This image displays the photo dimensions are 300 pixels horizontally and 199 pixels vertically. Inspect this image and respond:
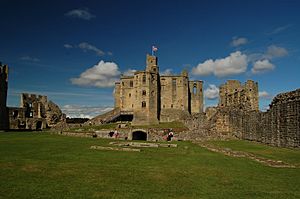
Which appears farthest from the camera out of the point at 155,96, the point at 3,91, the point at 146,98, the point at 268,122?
the point at 155,96

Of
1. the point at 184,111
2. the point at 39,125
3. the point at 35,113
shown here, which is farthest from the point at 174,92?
the point at 35,113

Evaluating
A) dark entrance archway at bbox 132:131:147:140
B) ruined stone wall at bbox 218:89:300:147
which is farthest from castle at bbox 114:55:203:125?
ruined stone wall at bbox 218:89:300:147

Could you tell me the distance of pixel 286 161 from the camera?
14.1 m

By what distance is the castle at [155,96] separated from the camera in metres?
58.3

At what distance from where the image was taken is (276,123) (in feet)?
75.5

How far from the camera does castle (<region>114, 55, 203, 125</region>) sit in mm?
58281

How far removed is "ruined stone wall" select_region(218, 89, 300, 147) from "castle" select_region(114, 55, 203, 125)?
92.0 feet

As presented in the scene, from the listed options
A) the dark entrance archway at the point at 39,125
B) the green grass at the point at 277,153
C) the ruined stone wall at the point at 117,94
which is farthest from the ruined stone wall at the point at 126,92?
the green grass at the point at 277,153

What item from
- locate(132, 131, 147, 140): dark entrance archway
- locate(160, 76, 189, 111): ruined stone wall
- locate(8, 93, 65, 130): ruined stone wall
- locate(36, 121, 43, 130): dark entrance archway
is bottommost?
locate(132, 131, 147, 140): dark entrance archway

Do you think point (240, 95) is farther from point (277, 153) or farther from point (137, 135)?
point (277, 153)

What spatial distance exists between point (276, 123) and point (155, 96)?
38003 mm

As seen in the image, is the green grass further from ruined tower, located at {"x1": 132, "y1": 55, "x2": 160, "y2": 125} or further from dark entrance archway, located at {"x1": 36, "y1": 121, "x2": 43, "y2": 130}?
dark entrance archway, located at {"x1": 36, "y1": 121, "x2": 43, "y2": 130}

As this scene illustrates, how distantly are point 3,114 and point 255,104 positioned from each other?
47537 mm

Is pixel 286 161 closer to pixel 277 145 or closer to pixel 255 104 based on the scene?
pixel 277 145
